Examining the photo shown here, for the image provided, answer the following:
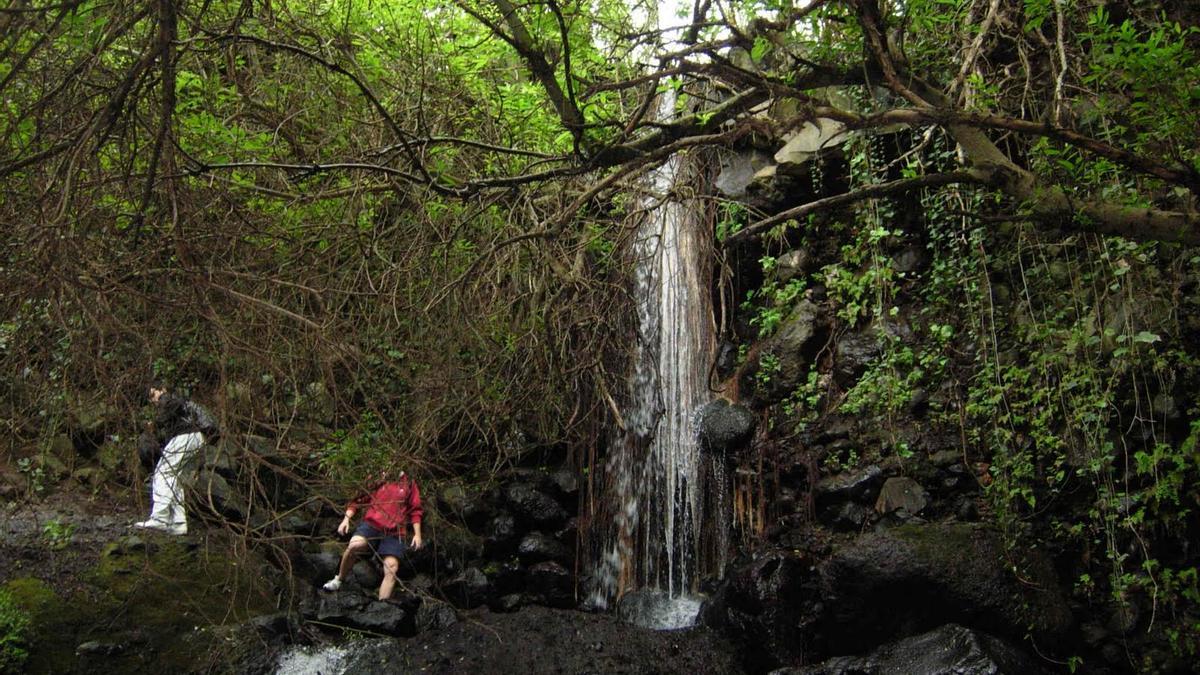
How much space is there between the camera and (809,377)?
820 cm

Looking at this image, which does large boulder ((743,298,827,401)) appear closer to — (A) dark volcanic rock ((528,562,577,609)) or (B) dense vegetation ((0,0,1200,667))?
(B) dense vegetation ((0,0,1200,667))

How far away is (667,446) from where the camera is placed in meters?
8.91

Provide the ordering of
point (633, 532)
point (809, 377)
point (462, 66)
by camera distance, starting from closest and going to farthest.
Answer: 1. point (462, 66)
2. point (809, 377)
3. point (633, 532)

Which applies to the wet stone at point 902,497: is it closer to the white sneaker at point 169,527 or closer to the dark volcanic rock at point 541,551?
Answer: the dark volcanic rock at point 541,551

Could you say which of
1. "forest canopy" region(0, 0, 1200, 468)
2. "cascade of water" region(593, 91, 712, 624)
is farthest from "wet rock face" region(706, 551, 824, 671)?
"forest canopy" region(0, 0, 1200, 468)

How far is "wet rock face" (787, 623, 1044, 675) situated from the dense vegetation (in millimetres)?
935

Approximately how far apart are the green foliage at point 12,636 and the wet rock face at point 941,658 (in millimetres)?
5212

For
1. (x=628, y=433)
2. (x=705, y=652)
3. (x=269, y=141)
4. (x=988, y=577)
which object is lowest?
(x=705, y=652)

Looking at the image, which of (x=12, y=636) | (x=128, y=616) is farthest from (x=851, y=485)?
(x=12, y=636)

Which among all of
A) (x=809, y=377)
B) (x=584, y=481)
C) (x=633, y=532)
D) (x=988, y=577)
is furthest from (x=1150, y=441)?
(x=584, y=481)

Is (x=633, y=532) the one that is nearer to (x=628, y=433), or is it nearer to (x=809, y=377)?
(x=628, y=433)

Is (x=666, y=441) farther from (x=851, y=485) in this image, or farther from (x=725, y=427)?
(x=851, y=485)

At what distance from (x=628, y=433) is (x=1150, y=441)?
15.5 feet

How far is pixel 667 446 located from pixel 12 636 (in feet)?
18.2
